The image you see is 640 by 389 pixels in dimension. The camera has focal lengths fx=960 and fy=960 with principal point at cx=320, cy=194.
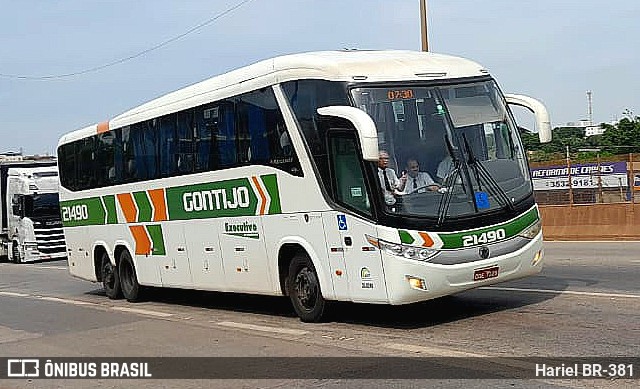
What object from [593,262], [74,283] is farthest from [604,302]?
[74,283]

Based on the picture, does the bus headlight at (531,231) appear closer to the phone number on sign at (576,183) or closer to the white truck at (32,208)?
the phone number on sign at (576,183)

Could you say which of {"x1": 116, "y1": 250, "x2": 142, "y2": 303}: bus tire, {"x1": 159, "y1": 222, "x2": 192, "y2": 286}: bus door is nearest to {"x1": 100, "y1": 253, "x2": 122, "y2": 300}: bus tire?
{"x1": 116, "y1": 250, "x2": 142, "y2": 303}: bus tire

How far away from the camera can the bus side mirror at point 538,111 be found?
38.8ft

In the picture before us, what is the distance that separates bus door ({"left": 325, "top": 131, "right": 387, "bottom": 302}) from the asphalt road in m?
0.58

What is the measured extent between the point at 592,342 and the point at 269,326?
15.0 feet

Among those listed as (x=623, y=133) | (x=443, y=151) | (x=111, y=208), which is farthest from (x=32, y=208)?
(x=623, y=133)

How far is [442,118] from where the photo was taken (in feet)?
36.1

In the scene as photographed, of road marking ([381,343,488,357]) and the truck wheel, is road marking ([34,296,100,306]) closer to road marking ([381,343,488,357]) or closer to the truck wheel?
road marking ([381,343,488,357])

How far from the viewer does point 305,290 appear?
12250 millimetres

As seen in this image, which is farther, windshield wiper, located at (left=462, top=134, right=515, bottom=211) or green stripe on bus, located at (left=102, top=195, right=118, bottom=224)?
green stripe on bus, located at (left=102, top=195, right=118, bottom=224)

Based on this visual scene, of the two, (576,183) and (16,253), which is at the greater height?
(576,183)

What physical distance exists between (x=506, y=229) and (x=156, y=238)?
7.22 m

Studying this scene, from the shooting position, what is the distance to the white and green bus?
418 inches

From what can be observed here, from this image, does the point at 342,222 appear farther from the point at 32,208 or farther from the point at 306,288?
the point at 32,208
